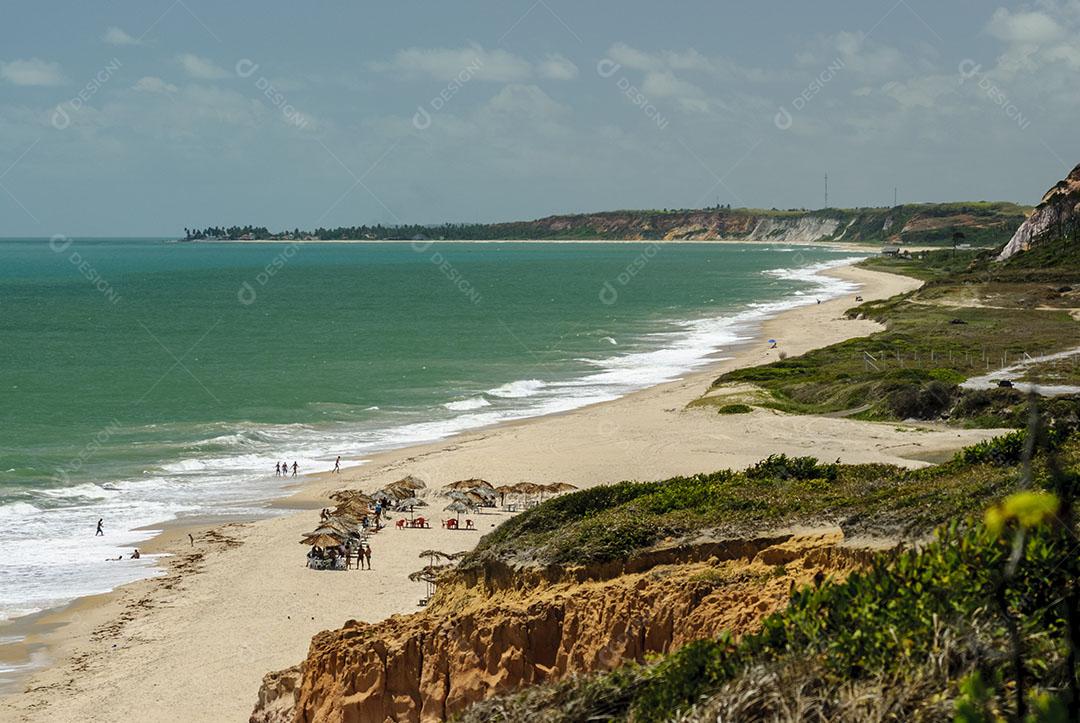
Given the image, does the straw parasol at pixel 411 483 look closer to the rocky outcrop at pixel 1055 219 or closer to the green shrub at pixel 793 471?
the green shrub at pixel 793 471

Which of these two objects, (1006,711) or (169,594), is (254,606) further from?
(1006,711)

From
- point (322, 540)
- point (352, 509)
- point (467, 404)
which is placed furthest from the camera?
point (467, 404)

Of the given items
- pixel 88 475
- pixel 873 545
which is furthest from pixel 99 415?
pixel 873 545

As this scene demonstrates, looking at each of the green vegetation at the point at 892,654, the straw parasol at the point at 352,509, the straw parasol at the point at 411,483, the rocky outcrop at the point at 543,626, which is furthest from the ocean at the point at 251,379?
the green vegetation at the point at 892,654

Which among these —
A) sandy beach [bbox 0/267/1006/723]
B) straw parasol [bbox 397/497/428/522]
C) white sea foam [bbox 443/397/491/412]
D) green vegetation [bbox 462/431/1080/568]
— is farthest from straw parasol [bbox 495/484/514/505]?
white sea foam [bbox 443/397/491/412]

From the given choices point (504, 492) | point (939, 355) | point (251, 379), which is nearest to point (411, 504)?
point (504, 492)

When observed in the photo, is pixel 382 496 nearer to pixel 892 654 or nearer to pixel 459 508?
pixel 459 508
